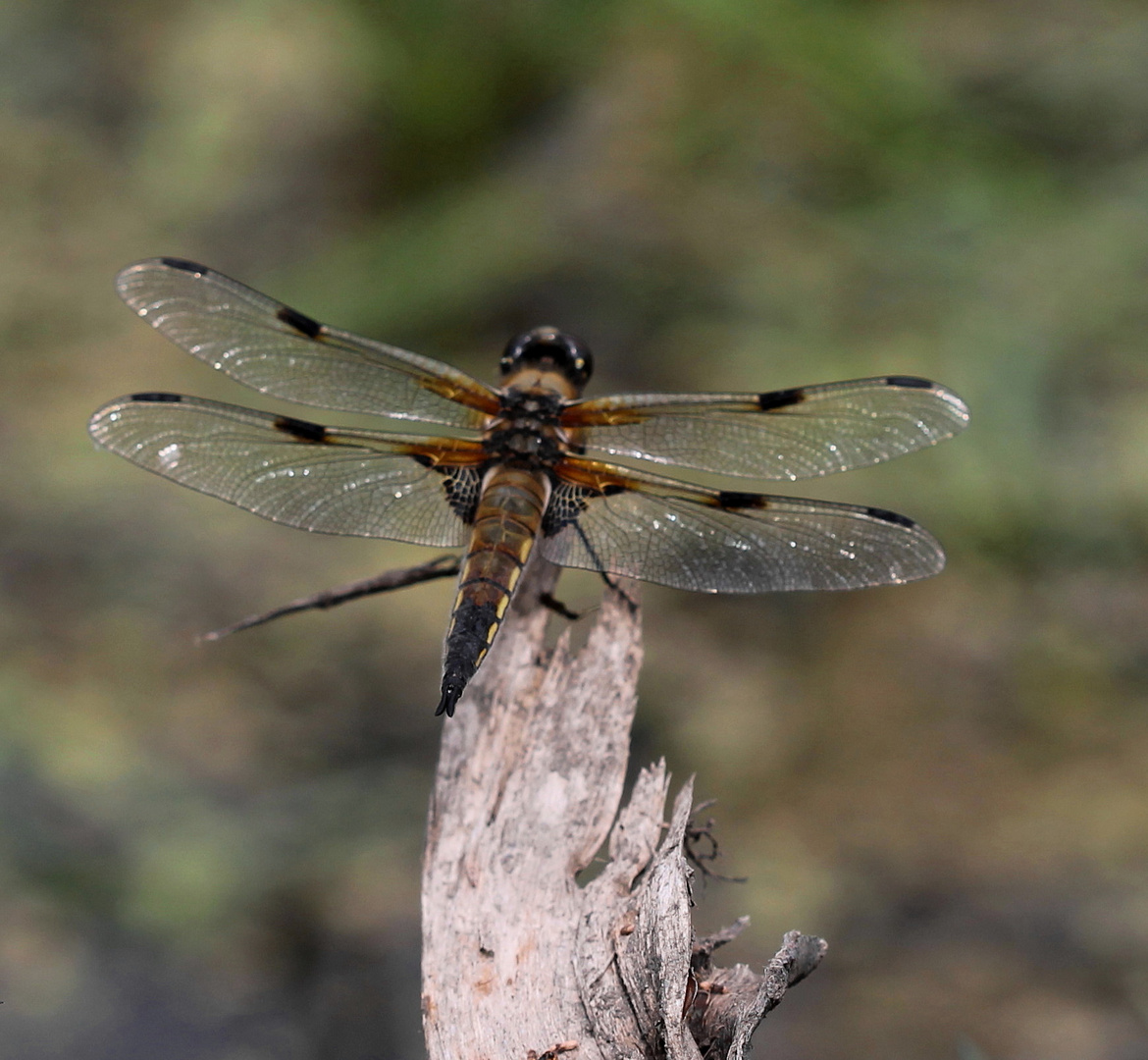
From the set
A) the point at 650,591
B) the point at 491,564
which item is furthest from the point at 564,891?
the point at 650,591

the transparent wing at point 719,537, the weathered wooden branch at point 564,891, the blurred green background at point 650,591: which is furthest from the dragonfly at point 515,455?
the blurred green background at point 650,591

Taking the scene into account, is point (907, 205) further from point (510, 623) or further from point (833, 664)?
point (510, 623)

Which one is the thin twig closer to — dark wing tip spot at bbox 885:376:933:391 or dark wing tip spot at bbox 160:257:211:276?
dark wing tip spot at bbox 160:257:211:276

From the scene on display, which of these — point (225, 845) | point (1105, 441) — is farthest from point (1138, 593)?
point (225, 845)

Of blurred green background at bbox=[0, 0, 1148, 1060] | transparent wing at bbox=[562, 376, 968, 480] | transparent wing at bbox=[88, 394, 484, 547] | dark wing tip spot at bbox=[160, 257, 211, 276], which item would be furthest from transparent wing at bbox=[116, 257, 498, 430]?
blurred green background at bbox=[0, 0, 1148, 1060]

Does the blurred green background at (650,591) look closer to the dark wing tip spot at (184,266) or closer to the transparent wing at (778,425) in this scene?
the transparent wing at (778,425)

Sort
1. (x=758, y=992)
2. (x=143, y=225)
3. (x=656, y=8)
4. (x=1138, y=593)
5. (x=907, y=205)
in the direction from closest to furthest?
(x=758, y=992)
(x=1138, y=593)
(x=907, y=205)
(x=656, y=8)
(x=143, y=225)

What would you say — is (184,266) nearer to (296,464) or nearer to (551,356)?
(296,464)
